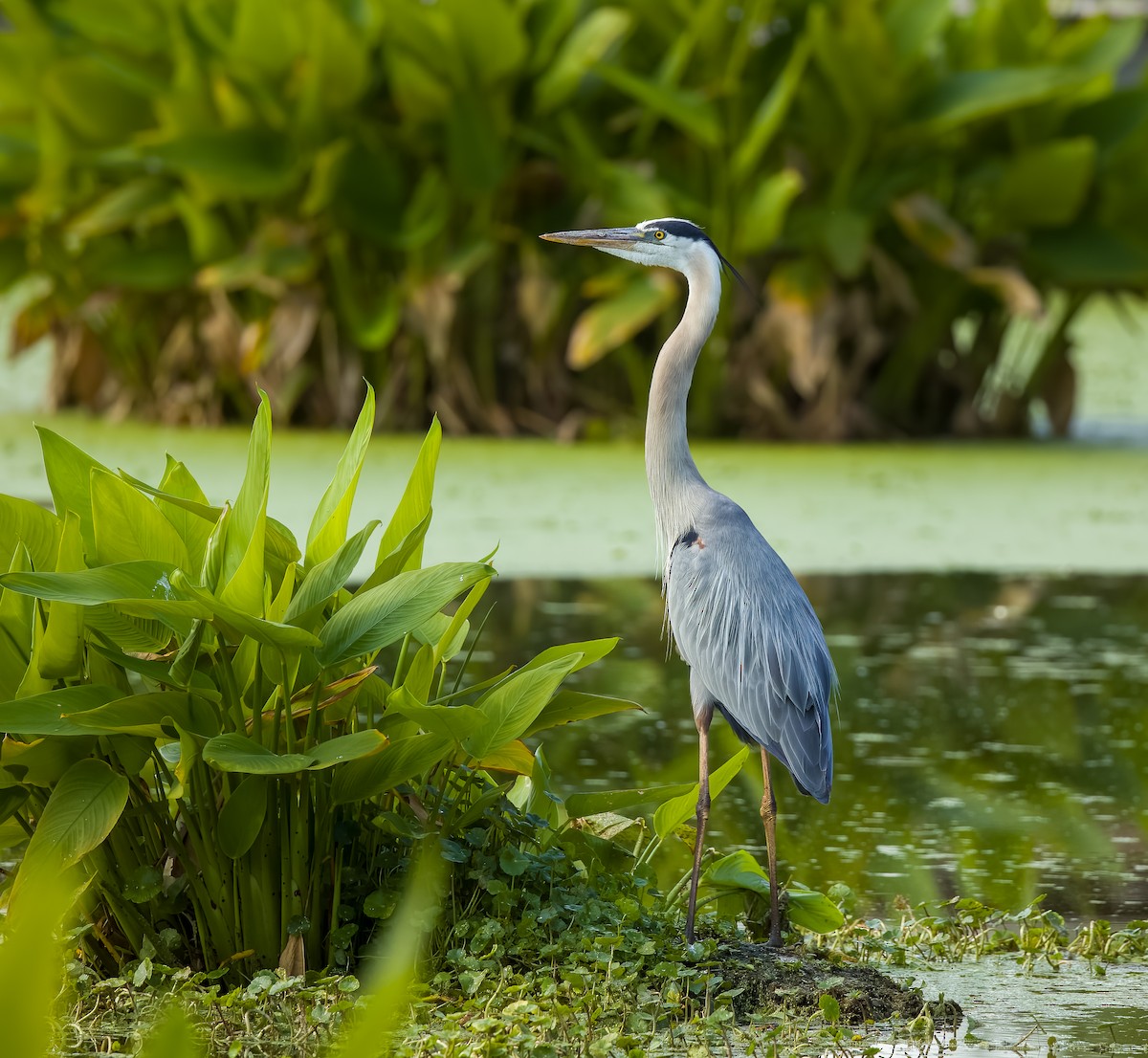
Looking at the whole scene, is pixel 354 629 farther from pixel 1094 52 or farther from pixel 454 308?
pixel 1094 52

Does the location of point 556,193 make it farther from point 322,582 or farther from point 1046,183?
point 322,582

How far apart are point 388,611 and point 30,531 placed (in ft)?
1.92

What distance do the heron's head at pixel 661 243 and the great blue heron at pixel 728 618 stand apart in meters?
0.01

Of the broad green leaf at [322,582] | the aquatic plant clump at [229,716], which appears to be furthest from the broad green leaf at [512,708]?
the broad green leaf at [322,582]

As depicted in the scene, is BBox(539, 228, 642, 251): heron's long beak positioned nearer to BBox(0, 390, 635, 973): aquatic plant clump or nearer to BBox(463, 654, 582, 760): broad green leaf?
BBox(0, 390, 635, 973): aquatic plant clump

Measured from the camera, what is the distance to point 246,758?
101 inches

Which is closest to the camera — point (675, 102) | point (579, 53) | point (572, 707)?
point (572, 707)

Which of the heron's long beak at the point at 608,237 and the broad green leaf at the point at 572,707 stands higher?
the heron's long beak at the point at 608,237

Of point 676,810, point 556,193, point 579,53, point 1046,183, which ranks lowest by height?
point 676,810

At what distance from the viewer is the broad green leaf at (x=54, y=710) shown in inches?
100

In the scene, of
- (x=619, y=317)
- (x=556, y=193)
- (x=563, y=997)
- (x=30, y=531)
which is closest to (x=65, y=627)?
(x=30, y=531)

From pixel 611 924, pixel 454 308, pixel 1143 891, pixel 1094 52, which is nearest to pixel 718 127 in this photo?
pixel 454 308

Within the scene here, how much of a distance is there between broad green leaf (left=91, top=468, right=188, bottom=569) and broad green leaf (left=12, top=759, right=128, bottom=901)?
308 millimetres

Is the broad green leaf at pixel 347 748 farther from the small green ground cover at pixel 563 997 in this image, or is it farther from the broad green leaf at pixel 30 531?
the broad green leaf at pixel 30 531
